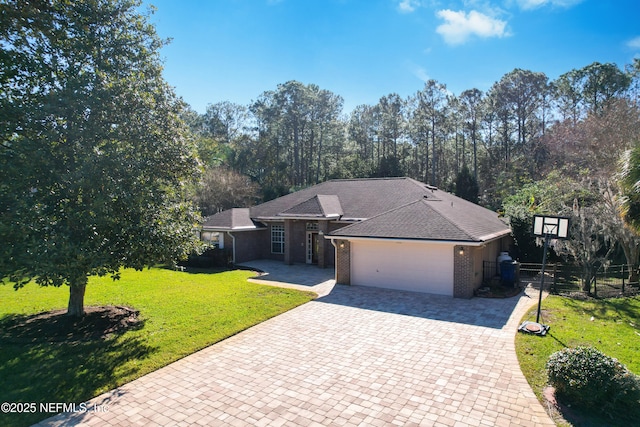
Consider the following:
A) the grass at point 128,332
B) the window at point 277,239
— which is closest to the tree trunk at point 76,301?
the grass at point 128,332

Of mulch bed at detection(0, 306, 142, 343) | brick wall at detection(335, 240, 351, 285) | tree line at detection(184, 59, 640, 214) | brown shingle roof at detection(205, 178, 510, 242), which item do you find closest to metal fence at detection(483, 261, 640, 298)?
brown shingle roof at detection(205, 178, 510, 242)

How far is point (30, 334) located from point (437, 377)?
10532mm

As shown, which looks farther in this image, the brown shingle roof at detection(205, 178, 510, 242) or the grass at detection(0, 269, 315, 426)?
A: the brown shingle roof at detection(205, 178, 510, 242)

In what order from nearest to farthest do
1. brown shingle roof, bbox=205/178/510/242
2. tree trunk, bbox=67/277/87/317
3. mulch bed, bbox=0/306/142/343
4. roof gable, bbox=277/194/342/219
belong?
mulch bed, bbox=0/306/142/343
tree trunk, bbox=67/277/87/317
brown shingle roof, bbox=205/178/510/242
roof gable, bbox=277/194/342/219

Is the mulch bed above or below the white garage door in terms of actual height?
below

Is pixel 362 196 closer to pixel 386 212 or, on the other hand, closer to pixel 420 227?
pixel 386 212

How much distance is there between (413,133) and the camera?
4784 cm

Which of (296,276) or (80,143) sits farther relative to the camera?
(296,276)

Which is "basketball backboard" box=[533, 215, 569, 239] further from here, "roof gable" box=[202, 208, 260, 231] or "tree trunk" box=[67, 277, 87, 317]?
"roof gable" box=[202, 208, 260, 231]

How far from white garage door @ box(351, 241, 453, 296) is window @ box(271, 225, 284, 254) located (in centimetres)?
840

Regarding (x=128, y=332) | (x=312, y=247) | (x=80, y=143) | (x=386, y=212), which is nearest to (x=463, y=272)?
(x=386, y=212)

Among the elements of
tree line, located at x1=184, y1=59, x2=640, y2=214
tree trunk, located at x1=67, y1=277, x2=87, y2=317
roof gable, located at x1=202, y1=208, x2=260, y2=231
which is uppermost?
tree line, located at x1=184, y1=59, x2=640, y2=214

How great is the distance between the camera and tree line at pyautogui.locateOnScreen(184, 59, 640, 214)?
36.9m

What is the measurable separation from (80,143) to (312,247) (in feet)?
48.6
